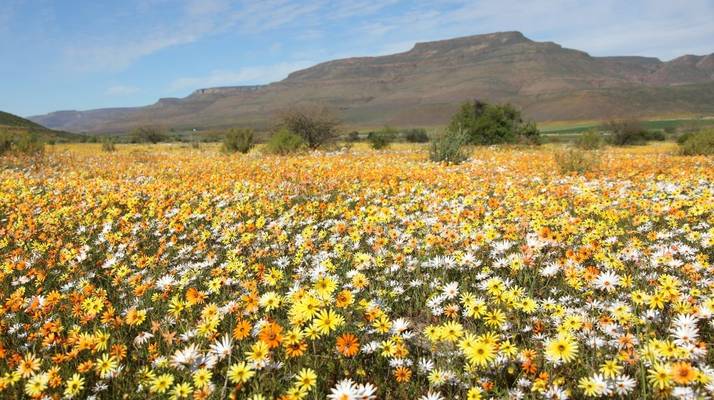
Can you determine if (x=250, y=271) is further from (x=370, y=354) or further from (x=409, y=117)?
(x=409, y=117)

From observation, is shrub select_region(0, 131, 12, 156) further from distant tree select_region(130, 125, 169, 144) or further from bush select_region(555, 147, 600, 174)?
distant tree select_region(130, 125, 169, 144)

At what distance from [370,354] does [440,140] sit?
13.7 m

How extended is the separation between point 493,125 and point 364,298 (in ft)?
87.6

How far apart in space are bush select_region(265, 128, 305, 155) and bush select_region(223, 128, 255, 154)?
3.22 m

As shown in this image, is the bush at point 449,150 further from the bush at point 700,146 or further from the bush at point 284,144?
the bush at point 700,146

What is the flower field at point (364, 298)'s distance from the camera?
2.39 meters

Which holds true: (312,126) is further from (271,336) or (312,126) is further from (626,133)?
(271,336)

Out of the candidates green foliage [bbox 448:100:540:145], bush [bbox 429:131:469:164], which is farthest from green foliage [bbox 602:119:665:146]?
bush [bbox 429:131:469:164]

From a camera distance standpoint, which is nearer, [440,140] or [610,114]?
[440,140]

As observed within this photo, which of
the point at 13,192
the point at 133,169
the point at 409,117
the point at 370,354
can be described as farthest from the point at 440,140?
the point at 409,117

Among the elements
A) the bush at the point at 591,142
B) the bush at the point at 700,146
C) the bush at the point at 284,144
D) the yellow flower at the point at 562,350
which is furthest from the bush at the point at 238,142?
the yellow flower at the point at 562,350

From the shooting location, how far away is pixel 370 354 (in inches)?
119

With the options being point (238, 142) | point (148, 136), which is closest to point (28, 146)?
point (238, 142)

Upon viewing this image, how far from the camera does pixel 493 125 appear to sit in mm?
28391
